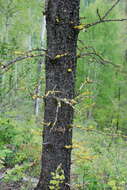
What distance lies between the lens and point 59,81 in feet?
6.81

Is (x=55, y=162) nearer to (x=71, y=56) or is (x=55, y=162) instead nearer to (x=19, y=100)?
(x=71, y=56)

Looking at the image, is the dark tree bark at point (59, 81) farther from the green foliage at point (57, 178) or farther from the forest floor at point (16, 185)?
the forest floor at point (16, 185)

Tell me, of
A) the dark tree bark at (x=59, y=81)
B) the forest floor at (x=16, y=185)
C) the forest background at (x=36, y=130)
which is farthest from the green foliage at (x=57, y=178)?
the forest floor at (x=16, y=185)

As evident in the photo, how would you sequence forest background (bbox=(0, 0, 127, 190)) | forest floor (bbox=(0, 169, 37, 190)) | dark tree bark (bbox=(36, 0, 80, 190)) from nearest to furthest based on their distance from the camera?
1. dark tree bark (bbox=(36, 0, 80, 190))
2. forest background (bbox=(0, 0, 127, 190))
3. forest floor (bbox=(0, 169, 37, 190))

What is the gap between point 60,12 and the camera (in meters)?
1.99

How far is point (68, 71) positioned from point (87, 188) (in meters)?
1.58

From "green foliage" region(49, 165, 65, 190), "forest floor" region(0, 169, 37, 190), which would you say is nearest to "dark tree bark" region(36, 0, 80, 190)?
"green foliage" region(49, 165, 65, 190)

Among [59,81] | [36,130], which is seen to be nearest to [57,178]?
[59,81]

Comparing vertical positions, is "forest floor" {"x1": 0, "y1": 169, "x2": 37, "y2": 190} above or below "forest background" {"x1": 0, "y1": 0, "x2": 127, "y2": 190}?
below

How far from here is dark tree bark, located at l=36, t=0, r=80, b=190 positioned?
2.00 m

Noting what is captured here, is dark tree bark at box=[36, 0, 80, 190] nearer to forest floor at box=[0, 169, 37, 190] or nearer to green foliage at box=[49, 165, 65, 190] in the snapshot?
green foliage at box=[49, 165, 65, 190]

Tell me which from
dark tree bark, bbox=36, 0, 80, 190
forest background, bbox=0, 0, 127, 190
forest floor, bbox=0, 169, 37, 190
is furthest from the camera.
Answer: forest floor, bbox=0, 169, 37, 190

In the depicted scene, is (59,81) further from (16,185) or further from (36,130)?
(16,185)

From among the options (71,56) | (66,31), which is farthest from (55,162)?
(66,31)
